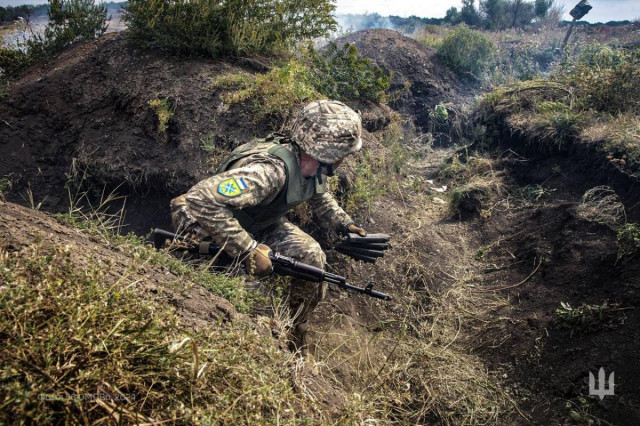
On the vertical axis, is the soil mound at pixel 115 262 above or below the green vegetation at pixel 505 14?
below

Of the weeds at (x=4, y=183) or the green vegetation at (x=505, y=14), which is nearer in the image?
the weeds at (x=4, y=183)

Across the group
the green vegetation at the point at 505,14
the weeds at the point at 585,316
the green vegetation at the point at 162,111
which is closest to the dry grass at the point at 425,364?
the weeds at the point at 585,316

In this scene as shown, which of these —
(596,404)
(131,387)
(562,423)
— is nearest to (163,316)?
(131,387)

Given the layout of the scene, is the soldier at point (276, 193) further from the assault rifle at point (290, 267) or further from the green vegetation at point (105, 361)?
the green vegetation at point (105, 361)

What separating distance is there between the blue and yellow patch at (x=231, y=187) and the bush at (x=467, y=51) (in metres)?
11.3

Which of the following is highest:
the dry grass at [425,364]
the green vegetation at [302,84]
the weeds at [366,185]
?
the green vegetation at [302,84]

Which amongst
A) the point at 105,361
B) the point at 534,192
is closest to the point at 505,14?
the point at 534,192

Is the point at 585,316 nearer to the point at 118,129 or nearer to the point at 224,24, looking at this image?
the point at 118,129

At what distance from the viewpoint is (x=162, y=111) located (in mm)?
4711

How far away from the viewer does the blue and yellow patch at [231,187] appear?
2.79 metres

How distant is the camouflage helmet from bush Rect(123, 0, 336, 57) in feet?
9.65

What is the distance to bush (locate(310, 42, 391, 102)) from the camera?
6.10m

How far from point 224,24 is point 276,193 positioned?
11.4ft

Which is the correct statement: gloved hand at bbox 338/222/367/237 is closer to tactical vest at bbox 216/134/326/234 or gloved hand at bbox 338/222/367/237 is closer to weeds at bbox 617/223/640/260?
tactical vest at bbox 216/134/326/234
